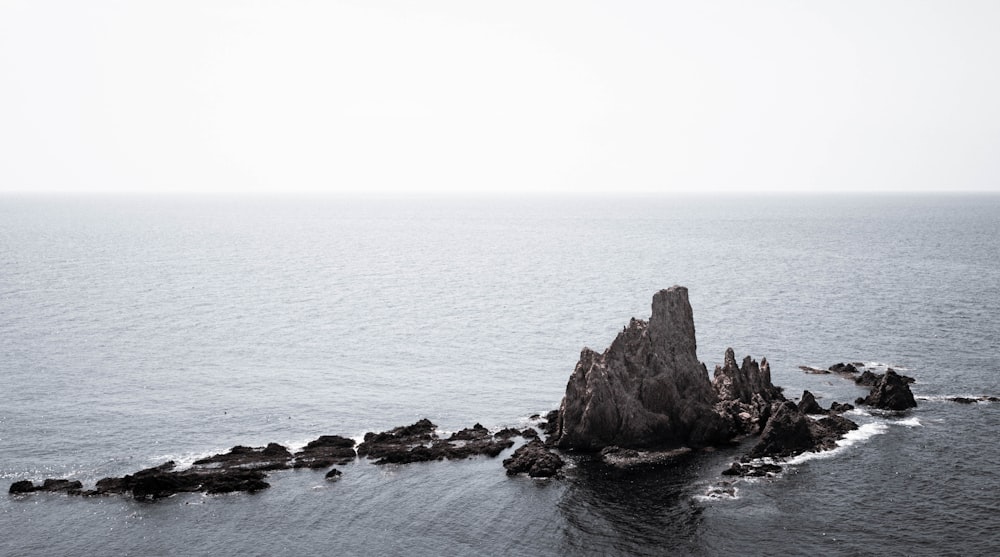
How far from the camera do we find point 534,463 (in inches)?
2837

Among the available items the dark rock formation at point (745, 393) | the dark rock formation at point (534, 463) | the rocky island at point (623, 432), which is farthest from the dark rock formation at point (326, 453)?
the dark rock formation at point (745, 393)

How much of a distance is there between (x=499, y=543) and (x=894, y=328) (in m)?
90.0

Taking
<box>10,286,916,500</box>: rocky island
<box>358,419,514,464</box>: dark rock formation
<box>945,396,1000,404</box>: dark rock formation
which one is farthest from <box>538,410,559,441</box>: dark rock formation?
<box>945,396,1000,404</box>: dark rock formation

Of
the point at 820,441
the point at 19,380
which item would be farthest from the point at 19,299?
the point at 820,441

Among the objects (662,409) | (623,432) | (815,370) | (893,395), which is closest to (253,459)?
(623,432)

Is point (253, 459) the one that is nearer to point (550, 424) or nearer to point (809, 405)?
point (550, 424)

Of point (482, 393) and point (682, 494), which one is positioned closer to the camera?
point (682, 494)

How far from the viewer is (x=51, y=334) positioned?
12394 centimetres

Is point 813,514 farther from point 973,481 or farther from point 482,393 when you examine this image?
point 482,393

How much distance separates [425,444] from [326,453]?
31.6 ft

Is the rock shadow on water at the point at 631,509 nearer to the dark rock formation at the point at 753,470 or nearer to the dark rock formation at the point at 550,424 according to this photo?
the dark rock formation at the point at 753,470

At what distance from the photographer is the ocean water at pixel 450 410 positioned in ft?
198

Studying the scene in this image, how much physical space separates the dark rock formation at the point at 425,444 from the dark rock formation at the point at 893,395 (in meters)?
40.3

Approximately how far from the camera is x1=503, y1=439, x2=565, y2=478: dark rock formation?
7100 centimetres
